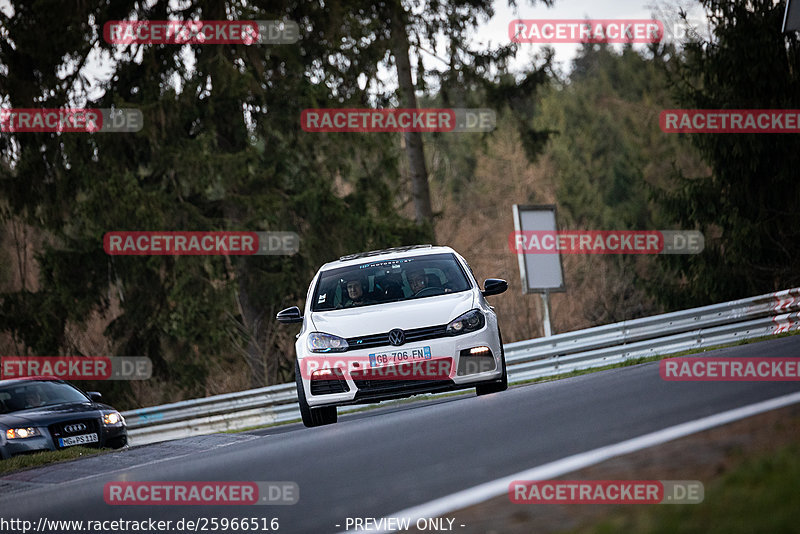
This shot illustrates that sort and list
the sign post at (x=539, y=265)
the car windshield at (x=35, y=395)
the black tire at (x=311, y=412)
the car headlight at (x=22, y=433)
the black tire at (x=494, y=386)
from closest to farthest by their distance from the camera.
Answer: the black tire at (x=311, y=412), the black tire at (x=494, y=386), the car headlight at (x=22, y=433), the car windshield at (x=35, y=395), the sign post at (x=539, y=265)

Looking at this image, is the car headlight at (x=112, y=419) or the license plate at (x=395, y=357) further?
the car headlight at (x=112, y=419)

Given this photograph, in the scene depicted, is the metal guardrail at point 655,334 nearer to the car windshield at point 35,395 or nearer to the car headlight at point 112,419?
the car headlight at point 112,419

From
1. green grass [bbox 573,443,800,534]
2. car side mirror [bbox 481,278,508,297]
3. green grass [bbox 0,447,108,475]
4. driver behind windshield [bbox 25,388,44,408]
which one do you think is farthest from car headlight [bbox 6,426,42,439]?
green grass [bbox 573,443,800,534]

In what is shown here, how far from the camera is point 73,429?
15.2 meters

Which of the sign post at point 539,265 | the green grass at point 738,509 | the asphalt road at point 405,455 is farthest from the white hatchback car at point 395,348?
the sign post at point 539,265

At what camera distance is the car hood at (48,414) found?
49.0ft

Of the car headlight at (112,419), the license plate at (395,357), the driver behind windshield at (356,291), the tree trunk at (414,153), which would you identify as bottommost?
the car headlight at (112,419)

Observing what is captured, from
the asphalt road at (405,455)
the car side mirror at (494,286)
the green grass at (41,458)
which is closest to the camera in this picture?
the asphalt road at (405,455)

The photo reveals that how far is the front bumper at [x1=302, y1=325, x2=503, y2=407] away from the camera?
1119 cm

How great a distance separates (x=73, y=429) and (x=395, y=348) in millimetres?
6153

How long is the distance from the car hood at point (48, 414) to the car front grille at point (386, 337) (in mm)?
5806

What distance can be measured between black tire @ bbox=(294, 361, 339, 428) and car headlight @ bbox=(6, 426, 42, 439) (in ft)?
15.1

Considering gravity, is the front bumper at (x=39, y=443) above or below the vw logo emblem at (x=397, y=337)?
below

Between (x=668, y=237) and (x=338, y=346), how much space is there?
60.5ft
